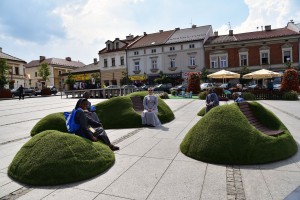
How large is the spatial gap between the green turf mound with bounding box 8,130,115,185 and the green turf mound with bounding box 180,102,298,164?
212 cm

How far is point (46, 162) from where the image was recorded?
4.56m

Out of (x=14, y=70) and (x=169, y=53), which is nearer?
(x=169, y=53)

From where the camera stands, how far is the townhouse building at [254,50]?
36375mm

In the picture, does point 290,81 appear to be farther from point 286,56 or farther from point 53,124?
point 286,56

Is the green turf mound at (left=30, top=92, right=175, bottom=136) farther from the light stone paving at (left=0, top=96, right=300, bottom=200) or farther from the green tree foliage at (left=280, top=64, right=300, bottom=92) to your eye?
the green tree foliage at (left=280, top=64, right=300, bottom=92)

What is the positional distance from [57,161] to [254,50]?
1543 inches

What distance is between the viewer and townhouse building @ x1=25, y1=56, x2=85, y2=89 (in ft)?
216

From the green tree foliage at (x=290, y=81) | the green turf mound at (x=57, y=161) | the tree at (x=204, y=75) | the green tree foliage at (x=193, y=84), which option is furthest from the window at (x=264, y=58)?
the green turf mound at (x=57, y=161)

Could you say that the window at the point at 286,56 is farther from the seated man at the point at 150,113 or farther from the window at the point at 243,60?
the seated man at the point at 150,113

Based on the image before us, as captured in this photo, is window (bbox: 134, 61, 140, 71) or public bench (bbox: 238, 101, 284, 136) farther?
window (bbox: 134, 61, 140, 71)

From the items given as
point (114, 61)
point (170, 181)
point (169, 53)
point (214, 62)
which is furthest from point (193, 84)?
point (114, 61)

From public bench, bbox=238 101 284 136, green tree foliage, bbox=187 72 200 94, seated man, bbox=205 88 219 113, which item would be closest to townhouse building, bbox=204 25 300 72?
green tree foliage, bbox=187 72 200 94

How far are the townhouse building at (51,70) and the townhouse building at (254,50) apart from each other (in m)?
41.7

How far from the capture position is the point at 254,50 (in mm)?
38125
